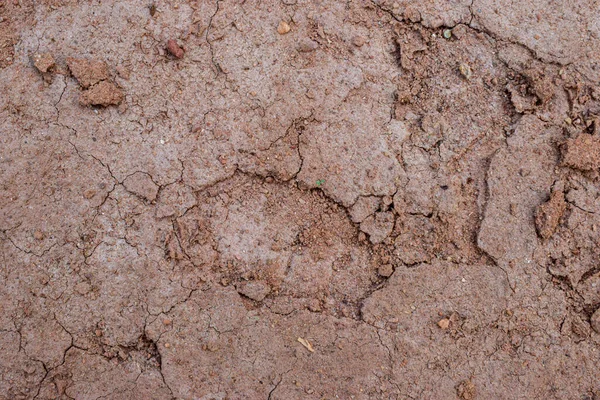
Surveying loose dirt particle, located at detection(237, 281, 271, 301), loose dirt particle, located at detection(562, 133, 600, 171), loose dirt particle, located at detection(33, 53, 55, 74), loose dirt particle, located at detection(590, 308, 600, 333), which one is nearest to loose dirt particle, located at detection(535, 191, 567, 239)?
loose dirt particle, located at detection(562, 133, 600, 171)

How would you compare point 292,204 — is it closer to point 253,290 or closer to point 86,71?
point 253,290

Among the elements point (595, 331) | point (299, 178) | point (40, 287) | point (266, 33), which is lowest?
point (40, 287)

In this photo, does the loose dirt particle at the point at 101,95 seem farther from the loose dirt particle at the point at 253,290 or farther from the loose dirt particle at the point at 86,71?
the loose dirt particle at the point at 253,290

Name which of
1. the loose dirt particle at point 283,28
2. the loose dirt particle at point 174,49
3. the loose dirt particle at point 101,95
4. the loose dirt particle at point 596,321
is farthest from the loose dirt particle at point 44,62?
the loose dirt particle at point 596,321

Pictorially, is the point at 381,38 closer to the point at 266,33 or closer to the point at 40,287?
the point at 266,33

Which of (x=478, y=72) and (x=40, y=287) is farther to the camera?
(x=478, y=72)

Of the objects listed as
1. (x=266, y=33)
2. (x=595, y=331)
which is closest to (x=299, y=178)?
(x=266, y=33)
